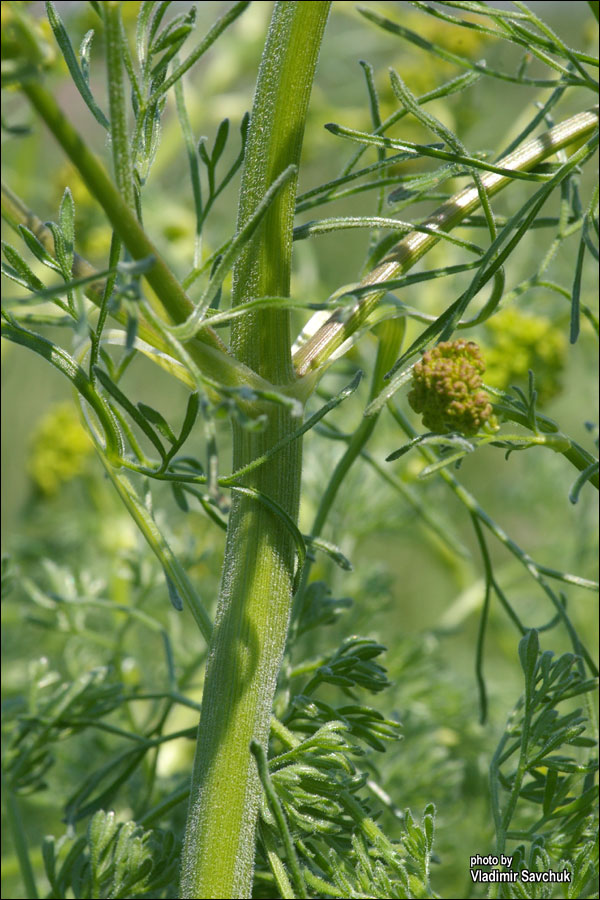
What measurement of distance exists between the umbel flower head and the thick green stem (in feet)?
0.19

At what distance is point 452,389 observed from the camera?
388 mm

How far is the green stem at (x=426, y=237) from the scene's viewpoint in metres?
0.42

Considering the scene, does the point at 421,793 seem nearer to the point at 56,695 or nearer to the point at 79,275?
the point at 56,695

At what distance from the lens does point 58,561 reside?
3.80 feet

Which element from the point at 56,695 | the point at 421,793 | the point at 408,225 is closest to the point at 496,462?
the point at 421,793

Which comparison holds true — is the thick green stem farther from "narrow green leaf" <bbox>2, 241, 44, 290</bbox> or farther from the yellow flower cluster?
the yellow flower cluster

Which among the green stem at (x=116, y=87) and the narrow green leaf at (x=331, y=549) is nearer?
the green stem at (x=116, y=87)

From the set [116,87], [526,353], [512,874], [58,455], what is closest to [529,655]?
[512,874]

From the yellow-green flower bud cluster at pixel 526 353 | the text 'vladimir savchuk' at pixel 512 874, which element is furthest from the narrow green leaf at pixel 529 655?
the yellow-green flower bud cluster at pixel 526 353

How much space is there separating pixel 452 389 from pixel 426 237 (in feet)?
0.29

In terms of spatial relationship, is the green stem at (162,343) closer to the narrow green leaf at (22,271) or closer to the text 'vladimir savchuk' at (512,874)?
the narrow green leaf at (22,271)

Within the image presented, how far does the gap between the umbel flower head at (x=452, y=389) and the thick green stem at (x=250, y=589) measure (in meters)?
0.06

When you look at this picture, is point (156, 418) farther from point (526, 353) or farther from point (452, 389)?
point (526, 353)

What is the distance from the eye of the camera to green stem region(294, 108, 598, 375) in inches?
16.5
